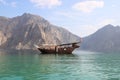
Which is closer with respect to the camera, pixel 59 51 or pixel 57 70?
pixel 57 70

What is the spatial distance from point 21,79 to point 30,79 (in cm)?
131

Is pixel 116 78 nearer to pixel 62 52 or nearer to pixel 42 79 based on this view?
pixel 42 79

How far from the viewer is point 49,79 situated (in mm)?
40906

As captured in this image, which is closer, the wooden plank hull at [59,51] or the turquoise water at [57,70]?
the turquoise water at [57,70]

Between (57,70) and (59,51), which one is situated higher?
(59,51)

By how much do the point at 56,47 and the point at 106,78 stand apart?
109 meters

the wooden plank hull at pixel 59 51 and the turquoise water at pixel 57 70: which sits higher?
the wooden plank hull at pixel 59 51

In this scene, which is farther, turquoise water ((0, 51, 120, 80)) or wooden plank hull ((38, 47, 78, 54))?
wooden plank hull ((38, 47, 78, 54))

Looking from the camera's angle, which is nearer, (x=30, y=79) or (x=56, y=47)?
(x=30, y=79)

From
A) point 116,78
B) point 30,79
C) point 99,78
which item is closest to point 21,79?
point 30,79

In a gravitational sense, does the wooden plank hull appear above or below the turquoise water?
above

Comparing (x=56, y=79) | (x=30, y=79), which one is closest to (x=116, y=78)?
(x=56, y=79)

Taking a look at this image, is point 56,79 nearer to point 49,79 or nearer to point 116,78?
point 49,79

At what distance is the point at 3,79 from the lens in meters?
40.7
